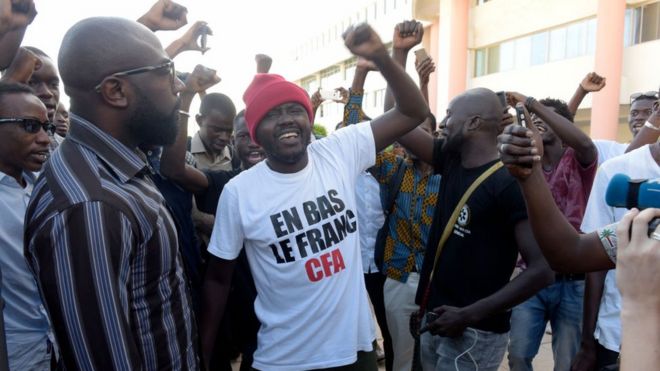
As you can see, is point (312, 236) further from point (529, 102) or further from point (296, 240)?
point (529, 102)

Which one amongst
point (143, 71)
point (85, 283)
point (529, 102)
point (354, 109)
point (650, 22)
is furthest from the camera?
point (650, 22)

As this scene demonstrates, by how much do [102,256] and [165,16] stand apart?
6.15ft

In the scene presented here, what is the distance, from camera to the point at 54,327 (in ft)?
4.28

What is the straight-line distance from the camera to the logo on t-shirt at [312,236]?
2197 mm

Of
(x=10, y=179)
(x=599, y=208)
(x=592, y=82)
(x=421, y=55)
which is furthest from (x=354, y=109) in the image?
(x=592, y=82)

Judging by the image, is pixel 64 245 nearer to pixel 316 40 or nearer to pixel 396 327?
pixel 396 327

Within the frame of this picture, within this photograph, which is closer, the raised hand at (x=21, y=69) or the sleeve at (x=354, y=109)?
the raised hand at (x=21, y=69)

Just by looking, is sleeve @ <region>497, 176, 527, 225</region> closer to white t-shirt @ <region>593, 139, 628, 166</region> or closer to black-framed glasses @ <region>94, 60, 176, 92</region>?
black-framed glasses @ <region>94, 60, 176, 92</region>

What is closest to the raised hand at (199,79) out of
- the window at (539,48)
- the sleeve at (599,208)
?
the sleeve at (599,208)

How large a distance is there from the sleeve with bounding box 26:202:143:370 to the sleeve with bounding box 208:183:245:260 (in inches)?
35.9

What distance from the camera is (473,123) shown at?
2.62 metres

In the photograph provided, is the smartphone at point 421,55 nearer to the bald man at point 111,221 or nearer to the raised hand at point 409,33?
the raised hand at point 409,33

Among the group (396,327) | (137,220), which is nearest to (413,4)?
(396,327)

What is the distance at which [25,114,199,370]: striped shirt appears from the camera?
126cm
